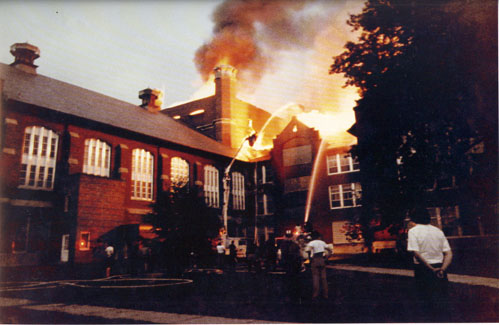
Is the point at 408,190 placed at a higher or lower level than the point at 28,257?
higher

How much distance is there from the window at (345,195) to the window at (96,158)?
19.1m

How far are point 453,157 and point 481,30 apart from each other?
4205 mm

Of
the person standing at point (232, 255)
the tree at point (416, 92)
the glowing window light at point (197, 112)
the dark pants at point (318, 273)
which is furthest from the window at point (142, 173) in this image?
the dark pants at point (318, 273)

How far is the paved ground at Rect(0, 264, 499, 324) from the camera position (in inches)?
275

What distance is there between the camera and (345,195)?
52.3 feet

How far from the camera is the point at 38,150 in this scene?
23.5 meters

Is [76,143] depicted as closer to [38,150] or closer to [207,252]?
[38,150]

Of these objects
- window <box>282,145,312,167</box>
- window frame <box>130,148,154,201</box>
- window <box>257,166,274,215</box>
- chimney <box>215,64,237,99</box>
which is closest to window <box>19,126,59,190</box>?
window frame <box>130,148,154,201</box>

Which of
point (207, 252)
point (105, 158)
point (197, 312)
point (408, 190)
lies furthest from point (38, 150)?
point (408, 190)

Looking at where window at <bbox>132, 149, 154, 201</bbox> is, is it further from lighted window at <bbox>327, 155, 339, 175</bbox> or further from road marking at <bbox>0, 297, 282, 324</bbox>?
road marking at <bbox>0, 297, 282, 324</bbox>

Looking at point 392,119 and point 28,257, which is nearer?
point 392,119

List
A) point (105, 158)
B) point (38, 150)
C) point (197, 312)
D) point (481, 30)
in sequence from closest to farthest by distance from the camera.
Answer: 1. point (197, 312)
2. point (481, 30)
3. point (38, 150)
4. point (105, 158)

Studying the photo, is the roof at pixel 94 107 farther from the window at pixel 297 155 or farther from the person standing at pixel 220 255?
the window at pixel 297 155

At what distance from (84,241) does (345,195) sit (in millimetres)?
16770
